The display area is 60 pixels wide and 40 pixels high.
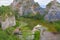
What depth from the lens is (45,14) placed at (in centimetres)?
225

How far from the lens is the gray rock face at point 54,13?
7.09ft

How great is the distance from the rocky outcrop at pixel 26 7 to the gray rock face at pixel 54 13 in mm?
181

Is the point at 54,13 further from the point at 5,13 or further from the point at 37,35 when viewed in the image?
the point at 5,13

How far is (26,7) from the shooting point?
229cm

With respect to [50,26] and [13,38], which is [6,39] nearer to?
[13,38]

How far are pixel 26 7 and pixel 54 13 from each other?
343 mm

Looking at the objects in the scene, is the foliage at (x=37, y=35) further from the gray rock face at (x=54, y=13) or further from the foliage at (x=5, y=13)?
the foliage at (x=5, y=13)

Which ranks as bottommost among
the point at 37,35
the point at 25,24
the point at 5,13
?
the point at 37,35

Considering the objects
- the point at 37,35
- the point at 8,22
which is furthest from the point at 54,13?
the point at 8,22

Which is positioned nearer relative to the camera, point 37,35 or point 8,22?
point 37,35

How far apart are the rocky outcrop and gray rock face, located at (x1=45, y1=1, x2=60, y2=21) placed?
0.18m

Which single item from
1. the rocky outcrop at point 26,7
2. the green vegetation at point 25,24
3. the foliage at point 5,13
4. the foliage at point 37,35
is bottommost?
the foliage at point 37,35

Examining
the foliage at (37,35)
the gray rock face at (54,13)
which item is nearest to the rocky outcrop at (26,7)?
the gray rock face at (54,13)

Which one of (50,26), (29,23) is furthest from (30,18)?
(50,26)
